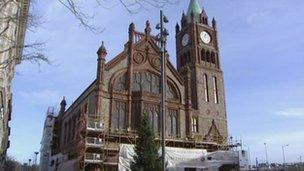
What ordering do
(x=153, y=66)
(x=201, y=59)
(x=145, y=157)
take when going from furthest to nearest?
(x=201, y=59)
(x=153, y=66)
(x=145, y=157)

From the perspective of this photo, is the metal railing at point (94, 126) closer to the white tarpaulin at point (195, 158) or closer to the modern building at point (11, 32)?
the white tarpaulin at point (195, 158)

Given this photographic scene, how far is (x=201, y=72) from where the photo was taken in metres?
57.3

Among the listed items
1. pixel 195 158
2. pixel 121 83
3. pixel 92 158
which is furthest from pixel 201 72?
pixel 92 158

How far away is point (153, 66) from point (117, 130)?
10536 millimetres

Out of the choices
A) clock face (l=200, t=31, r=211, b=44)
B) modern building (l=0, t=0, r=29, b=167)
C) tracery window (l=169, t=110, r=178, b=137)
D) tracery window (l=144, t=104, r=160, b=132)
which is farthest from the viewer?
clock face (l=200, t=31, r=211, b=44)

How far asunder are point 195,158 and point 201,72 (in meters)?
15.8

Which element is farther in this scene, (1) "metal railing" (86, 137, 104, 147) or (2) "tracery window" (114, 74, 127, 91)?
(2) "tracery window" (114, 74, 127, 91)

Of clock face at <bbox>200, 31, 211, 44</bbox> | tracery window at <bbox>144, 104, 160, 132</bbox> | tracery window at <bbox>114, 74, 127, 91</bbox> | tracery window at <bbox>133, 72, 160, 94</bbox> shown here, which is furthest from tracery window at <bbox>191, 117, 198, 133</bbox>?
clock face at <bbox>200, 31, 211, 44</bbox>

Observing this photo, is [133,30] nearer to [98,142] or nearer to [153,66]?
[153,66]

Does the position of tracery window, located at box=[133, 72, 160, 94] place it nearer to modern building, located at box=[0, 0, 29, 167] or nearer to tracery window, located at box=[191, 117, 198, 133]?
tracery window, located at box=[191, 117, 198, 133]

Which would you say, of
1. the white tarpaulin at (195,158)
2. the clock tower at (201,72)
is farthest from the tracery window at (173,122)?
the white tarpaulin at (195,158)

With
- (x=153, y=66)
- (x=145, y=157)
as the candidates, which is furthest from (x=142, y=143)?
(x=153, y=66)

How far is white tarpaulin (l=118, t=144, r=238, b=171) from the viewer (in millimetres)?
44250

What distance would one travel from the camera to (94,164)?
4069cm
